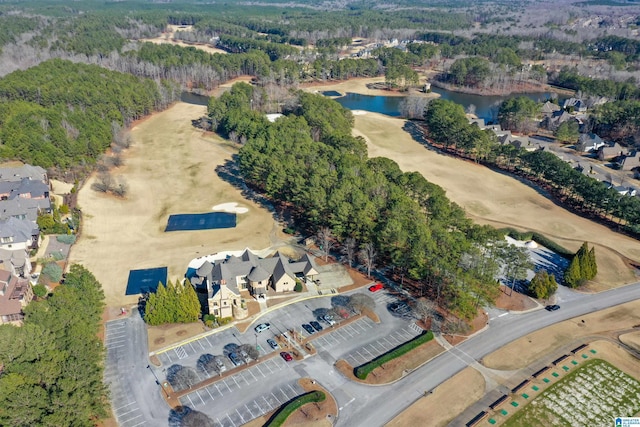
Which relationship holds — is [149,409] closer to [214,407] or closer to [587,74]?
[214,407]

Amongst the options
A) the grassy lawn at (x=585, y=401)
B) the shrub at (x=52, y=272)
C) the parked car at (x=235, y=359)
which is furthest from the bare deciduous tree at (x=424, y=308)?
the shrub at (x=52, y=272)

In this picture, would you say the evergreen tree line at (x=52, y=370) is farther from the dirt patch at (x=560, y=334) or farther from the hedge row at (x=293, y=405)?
the dirt patch at (x=560, y=334)

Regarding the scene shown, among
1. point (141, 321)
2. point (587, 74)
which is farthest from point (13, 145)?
point (587, 74)

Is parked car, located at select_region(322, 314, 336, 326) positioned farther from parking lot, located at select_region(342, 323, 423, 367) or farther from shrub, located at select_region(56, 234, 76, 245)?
shrub, located at select_region(56, 234, 76, 245)

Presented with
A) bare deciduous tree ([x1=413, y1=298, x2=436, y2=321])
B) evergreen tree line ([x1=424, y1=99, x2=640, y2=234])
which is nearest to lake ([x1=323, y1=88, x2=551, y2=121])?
evergreen tree line ([x1=424, y1=99, x2=640, y2=234])

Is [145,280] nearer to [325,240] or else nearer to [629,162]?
[325,240]

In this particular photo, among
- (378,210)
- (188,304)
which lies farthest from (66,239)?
(378,210)
